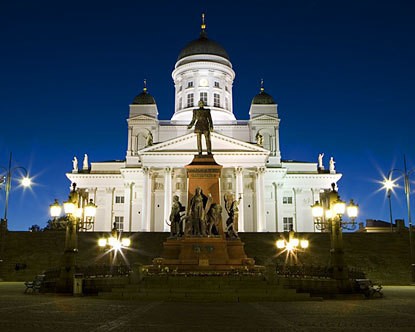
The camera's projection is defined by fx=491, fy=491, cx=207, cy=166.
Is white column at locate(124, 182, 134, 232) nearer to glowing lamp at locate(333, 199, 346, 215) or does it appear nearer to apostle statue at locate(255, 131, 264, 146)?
apostle statue at locate(255, 131, 264, 146)

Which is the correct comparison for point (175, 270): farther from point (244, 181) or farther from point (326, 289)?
point (244, 181)

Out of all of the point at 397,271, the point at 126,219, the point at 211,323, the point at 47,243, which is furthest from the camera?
the point at 126,219

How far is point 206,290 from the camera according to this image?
59.0 ft

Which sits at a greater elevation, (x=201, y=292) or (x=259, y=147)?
(x=259, y=147)

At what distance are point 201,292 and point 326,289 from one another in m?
4.94

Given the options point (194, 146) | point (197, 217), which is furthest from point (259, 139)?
point (197, 217)

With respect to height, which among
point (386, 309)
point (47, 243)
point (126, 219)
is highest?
point (126, 219)

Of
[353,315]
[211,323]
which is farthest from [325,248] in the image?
[211,323]

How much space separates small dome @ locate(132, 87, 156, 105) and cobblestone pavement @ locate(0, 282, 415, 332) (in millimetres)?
62753

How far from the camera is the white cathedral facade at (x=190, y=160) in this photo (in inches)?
2464

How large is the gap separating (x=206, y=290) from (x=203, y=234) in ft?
16.6

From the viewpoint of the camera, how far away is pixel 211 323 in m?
10.7

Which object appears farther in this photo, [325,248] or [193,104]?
[193,104]

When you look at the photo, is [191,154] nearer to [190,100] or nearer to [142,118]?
[142,118]
